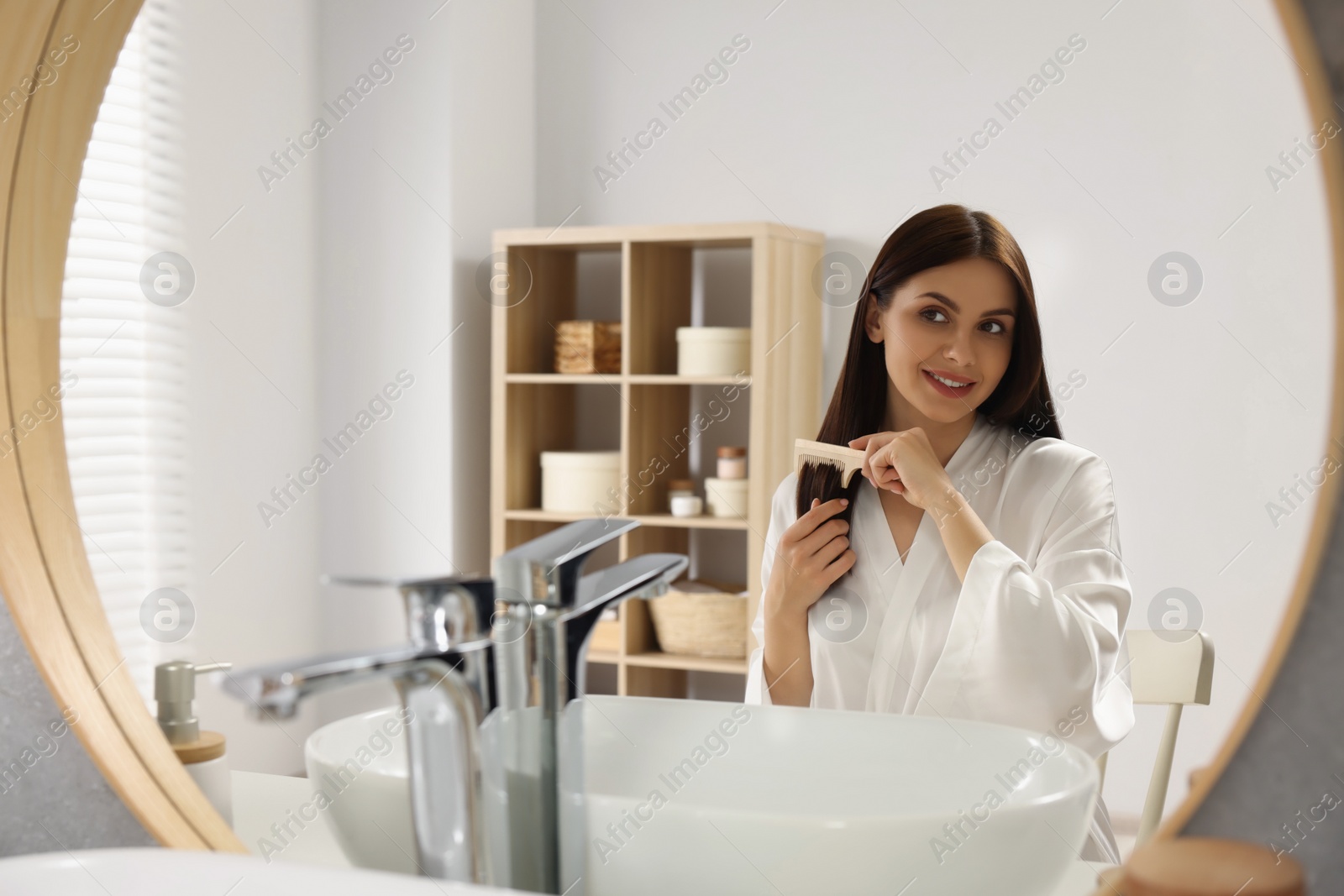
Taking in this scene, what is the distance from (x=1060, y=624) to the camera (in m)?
0.40

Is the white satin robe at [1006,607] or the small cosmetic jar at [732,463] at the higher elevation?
the small cosmetic jar at [732,463]

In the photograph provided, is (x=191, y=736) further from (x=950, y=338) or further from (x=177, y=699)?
(x=950, y=338)

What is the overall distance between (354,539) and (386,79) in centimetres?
24

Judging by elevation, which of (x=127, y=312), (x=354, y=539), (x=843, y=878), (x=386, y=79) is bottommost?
(x=843, y=878)

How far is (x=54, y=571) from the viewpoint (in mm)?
498

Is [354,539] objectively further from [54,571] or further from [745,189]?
[745,189]

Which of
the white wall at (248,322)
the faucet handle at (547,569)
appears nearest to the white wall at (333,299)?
the white wall at (248,322)

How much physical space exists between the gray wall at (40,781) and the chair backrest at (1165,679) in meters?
0.44

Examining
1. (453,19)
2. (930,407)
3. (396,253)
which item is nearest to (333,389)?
(396,253)

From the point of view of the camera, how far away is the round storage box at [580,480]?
48cm

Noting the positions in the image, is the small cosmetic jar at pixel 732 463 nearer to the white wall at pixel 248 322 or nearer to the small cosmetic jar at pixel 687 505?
the small cosmetic jar at pixel 687 505

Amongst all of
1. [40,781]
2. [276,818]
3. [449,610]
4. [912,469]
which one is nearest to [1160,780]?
[912,469]

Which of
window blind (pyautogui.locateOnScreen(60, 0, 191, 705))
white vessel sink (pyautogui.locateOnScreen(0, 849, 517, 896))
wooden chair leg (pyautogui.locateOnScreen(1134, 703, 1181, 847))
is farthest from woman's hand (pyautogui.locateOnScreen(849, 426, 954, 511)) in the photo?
window blind (pyautogui.locateOnScreen(60, 0, 191, 705))

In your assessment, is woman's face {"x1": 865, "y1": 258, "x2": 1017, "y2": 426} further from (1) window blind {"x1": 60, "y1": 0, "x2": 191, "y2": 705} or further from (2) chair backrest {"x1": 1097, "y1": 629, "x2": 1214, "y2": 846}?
(1) window blind {"x1": 60, "y1": 0, "x2": 191, "y2": 705}
